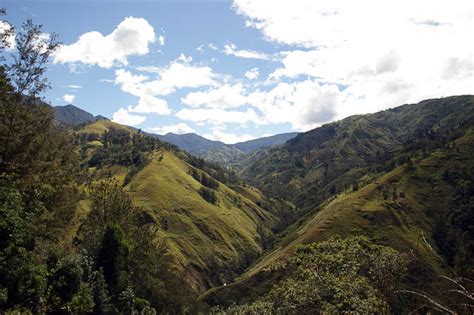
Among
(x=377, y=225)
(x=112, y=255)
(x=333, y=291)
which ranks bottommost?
(x=377, y=225)

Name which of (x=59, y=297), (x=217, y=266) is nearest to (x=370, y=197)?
(x=217, y=266)

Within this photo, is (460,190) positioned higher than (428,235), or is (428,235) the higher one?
(460,190)

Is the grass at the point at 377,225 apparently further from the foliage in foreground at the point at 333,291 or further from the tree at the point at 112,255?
the tree at the point at 112,255

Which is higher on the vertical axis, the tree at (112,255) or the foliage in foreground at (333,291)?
the tree at (112,255)

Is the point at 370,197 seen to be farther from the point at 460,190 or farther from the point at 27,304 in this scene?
the point at 27,304

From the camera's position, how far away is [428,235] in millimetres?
167875

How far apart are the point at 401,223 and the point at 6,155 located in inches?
6465

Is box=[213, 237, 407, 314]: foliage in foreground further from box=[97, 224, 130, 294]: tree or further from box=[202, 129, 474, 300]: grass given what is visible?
box=[202, 129, 474, 300]: grass

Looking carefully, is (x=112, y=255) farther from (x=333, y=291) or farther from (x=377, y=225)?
(x=377, y=225)

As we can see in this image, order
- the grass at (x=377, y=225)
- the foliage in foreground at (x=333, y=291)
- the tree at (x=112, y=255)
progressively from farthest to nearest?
the grass at (x=377, y=225) < the tree at (x=112, y=255) < the foliage in foreground at (x=333, y=291)

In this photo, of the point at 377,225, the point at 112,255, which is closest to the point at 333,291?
the point at 112,255

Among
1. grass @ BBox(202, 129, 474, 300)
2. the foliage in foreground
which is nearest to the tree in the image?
the foliage in foreground

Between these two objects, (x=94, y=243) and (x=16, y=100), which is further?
(x=94, y=243)

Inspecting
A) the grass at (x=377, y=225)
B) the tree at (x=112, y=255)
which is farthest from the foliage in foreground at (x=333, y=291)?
the grass at (x=377, y=225)
